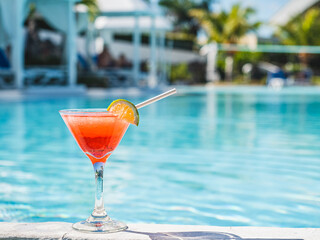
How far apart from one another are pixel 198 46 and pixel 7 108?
84.1ft

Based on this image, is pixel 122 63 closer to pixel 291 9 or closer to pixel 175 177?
pixel 175 177

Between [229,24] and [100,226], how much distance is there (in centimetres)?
3254

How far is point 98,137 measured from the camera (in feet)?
6.54

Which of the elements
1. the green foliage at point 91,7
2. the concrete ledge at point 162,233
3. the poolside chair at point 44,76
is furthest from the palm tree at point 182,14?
the concrete ledge at point 162,233

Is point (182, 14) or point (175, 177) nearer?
point (175, 177)

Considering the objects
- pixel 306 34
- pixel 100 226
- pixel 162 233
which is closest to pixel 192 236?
pixel 162 233

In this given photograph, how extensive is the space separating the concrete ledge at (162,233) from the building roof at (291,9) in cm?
3497

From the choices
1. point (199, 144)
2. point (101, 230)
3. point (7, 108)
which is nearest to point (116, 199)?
point (101, 230)

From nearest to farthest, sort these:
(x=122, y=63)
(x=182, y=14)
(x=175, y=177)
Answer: (x=175, y=177) < (x=122, y=63) < (x=182, y=14)

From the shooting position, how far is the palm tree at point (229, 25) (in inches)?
1326

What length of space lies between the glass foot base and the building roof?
115 ft

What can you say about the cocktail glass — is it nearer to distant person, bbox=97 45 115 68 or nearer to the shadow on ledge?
the shadow on ledge

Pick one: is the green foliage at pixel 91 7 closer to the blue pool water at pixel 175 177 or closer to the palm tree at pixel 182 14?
the blue pool water at pixel 175 177

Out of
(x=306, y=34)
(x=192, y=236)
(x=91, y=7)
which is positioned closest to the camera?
(x=192, y=236)
